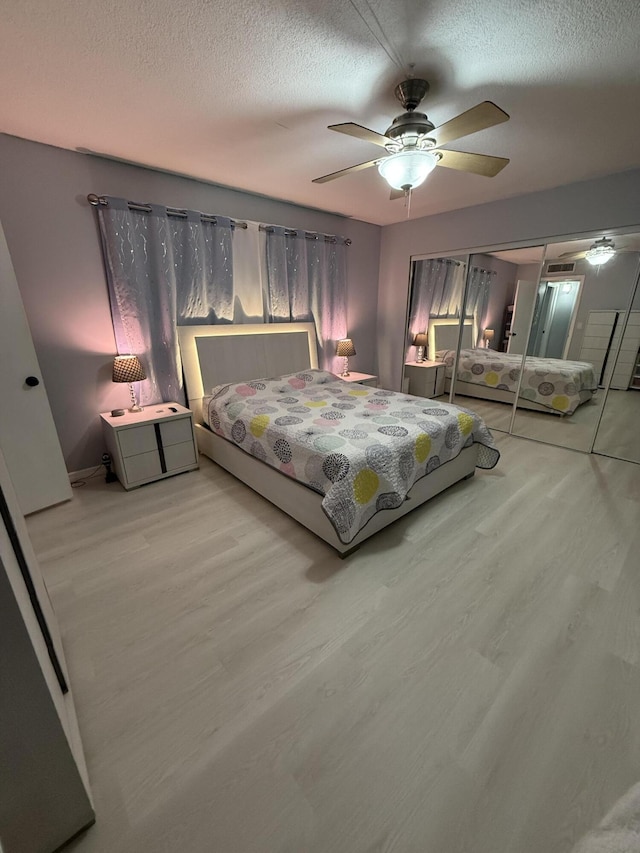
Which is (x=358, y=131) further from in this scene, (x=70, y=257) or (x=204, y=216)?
(x=70, y=257)

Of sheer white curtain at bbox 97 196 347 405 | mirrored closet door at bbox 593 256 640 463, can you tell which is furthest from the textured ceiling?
mirrored closet door at bbox 593 256 640 463

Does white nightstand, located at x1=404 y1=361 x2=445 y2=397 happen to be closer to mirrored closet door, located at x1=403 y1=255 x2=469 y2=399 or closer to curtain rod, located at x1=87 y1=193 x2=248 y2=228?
mirrored closet door, located at x1=403 y1=255 x2=469 y2=399

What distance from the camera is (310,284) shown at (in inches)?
155

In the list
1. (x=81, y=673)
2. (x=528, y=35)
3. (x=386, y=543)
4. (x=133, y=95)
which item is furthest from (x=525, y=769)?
(x=133, y=95)

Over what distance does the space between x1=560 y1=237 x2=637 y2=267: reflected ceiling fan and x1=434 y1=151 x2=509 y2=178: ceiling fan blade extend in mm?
1932

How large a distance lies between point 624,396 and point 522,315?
128cm

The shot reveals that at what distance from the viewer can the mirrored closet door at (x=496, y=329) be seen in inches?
145

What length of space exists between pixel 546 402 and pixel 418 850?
421 cm

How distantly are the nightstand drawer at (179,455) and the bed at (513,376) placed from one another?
3422 mm

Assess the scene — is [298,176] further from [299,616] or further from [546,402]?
[546,402]

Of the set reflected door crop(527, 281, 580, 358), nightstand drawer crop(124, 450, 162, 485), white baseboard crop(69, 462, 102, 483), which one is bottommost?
white baseboard crop(69, 462, 102, 483)

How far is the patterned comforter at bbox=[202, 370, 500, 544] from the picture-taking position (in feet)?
6.45

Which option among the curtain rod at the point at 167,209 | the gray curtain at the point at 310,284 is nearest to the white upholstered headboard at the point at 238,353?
the gray curtain at the point at 310,284

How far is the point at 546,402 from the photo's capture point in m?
4.07
